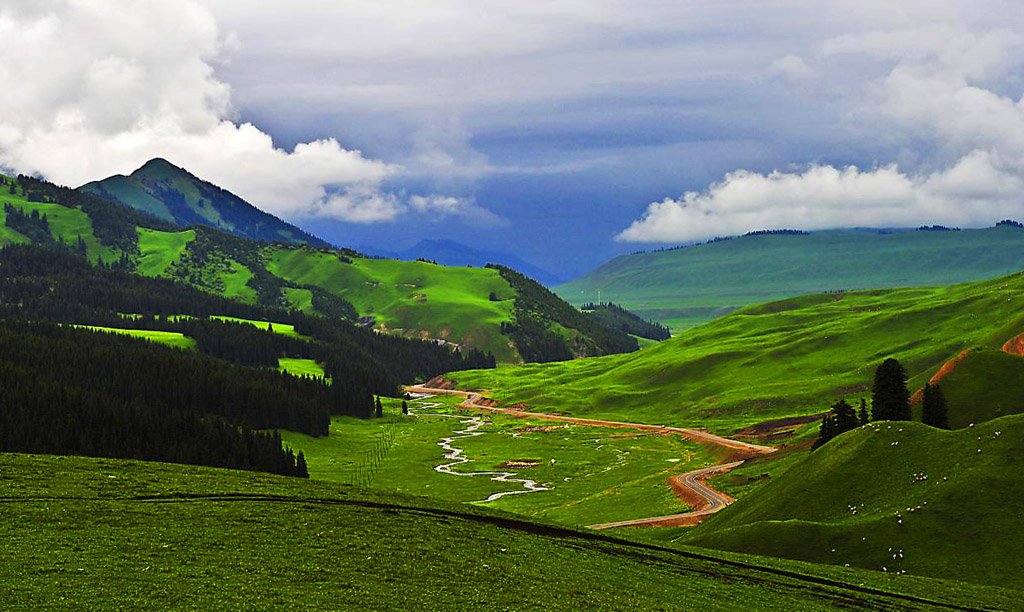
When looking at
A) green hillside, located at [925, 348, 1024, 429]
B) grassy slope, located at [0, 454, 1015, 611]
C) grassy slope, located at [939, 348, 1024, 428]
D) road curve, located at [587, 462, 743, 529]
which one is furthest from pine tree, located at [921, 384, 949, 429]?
grassy slope, located at [0, 454, 1015, 611]

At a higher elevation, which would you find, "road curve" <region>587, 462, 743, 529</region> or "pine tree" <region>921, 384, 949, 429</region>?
"pine tree" <region>921, 384, 949, 429</region>

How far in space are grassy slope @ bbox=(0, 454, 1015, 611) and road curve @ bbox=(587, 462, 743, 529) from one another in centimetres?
4639

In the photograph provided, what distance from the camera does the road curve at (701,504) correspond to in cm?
12697

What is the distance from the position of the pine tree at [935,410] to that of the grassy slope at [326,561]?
52075 mm

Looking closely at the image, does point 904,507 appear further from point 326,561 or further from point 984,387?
point 326,561

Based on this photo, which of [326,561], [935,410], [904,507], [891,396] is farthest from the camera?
[891,396]

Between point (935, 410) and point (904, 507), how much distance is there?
38.1m

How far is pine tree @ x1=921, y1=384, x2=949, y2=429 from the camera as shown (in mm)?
119812

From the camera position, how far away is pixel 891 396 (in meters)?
130

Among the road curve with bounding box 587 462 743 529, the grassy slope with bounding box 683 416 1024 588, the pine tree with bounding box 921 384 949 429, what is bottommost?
the road curve with bounding box 587 462 743 529

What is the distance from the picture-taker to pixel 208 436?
172m

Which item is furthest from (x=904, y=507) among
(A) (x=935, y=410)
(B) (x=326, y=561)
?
(B) (x=326, y=561)

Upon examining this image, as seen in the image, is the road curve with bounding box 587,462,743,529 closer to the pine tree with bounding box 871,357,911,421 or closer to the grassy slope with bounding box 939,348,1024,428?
the pine tree with bounding box 871,357,911,421

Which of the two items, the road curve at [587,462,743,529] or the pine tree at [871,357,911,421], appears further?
the pine tree at [871,357,911,421]
